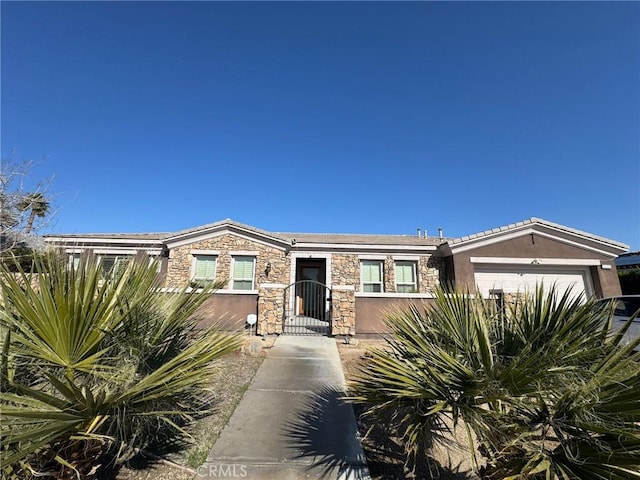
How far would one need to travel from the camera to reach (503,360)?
3658 millimetres

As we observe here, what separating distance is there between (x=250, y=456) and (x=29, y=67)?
13.0 metres

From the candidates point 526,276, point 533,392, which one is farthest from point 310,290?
point 533,392

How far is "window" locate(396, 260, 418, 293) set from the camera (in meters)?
16.2

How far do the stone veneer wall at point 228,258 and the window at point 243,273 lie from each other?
11.4 inches

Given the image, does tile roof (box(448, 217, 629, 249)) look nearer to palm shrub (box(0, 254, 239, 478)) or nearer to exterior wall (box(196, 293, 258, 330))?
exterior wall (box(196, 293, 258, 330))

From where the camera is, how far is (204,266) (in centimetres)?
1497

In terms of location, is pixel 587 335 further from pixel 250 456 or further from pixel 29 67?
pixel 29 67

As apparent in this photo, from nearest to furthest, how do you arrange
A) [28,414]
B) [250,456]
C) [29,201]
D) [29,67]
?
[28,414] < [250,456] < [29,201] < [29,67]

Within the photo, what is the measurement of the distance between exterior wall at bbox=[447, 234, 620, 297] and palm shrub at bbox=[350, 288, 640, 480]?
11836 millimetres

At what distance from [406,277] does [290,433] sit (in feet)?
42.2

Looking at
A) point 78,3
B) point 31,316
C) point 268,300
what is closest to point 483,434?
point 31,316

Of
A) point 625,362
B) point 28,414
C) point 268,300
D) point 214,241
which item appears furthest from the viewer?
point 214,241

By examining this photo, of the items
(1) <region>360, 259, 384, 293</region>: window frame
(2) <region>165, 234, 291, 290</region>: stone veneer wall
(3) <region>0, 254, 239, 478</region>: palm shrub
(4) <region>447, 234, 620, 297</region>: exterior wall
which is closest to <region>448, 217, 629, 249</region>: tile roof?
(4) <region>447, 234, 620, 297</region>: exterior wall

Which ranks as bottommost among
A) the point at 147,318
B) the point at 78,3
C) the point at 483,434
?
the point at 483,434
